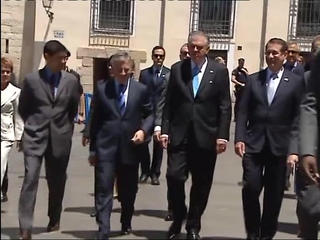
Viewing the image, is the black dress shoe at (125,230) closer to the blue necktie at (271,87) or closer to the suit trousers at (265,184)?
the suit trousers at (265,184)

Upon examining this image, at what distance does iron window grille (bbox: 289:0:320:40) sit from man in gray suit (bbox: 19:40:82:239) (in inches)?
392

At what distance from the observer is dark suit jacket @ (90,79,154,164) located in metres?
7.18

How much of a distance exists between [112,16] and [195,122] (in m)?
12.5

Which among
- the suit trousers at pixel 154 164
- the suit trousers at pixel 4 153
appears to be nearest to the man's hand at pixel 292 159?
the suit trousers at pixel 4 153

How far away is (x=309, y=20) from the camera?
18.0 metres

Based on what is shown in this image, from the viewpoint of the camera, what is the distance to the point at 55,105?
7145mm

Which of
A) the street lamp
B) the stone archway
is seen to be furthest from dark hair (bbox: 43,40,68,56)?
the stone archway

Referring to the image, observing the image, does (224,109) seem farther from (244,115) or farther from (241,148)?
(241,148)

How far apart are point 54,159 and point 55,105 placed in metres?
0.47

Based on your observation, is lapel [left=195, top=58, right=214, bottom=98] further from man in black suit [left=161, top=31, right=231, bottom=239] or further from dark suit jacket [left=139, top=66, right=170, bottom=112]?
dark suit jacket [left=139, top=66, right=170, bottom=112]

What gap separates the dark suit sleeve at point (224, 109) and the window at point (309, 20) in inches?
401

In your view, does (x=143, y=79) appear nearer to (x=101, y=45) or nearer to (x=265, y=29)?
(x=265, y=29)

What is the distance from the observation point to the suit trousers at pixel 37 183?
23.0ft

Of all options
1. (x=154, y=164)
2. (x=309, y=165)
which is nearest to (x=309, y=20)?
(x=154, y=164)
